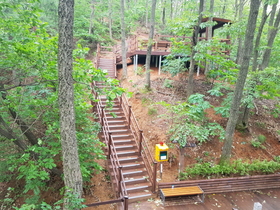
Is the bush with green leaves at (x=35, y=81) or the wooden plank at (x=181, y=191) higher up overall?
the bush with green leaves at (x=35, y=81)

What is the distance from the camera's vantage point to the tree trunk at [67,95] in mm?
3809

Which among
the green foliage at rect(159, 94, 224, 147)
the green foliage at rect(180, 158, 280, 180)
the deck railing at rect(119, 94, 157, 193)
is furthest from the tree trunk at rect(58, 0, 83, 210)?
the green foliage at rect(180, 158, 280, 180)

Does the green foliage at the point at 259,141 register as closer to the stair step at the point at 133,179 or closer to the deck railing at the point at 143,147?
the deck railing at the point at 143,147

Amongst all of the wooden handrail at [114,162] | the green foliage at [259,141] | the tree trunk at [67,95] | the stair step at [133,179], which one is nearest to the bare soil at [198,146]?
the green foliage at [259,141]

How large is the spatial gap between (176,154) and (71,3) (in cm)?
679

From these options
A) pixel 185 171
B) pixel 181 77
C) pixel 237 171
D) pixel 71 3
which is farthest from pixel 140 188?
pixel 181 77

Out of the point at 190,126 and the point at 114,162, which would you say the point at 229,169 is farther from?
the point at 114,162

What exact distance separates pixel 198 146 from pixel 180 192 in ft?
10.0

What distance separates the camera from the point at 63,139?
4.31 meters

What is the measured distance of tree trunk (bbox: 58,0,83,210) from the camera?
3809 millimetres

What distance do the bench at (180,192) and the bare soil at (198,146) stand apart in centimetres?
31

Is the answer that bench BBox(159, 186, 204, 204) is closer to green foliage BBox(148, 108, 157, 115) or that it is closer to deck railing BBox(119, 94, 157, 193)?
deck railing BBox(119, 94, 157, 193)

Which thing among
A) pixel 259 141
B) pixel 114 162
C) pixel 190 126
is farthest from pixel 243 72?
pixel 114 162

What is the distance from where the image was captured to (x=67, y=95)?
13.4 ft
